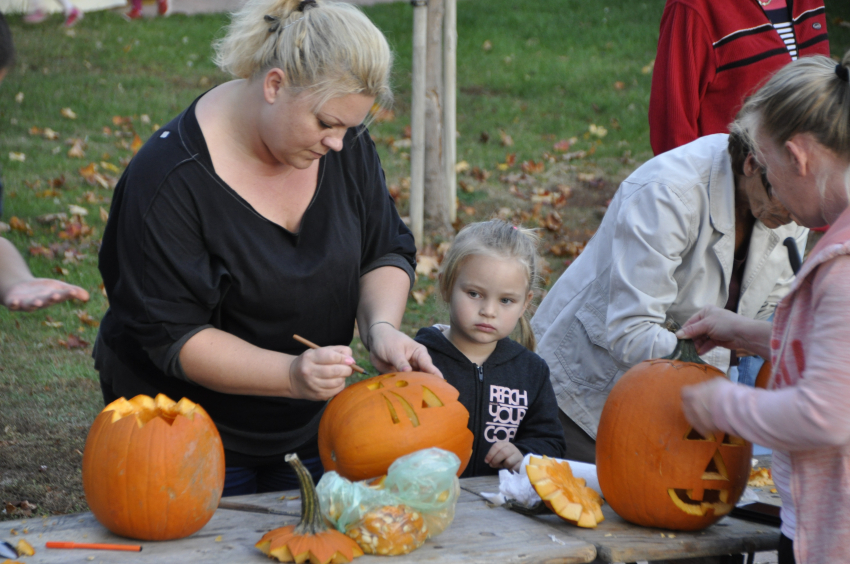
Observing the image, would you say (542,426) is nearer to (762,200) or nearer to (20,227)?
(762,200)

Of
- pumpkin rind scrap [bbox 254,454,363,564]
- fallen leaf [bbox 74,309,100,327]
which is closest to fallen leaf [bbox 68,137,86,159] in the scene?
fallen leaf [bbox 74,309,100,327]

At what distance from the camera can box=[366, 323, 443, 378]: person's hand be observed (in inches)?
89.9

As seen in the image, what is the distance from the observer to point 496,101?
33.9ft

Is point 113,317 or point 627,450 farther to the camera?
point 113,317

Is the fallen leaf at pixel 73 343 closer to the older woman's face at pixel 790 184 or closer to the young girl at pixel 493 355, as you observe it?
the young girl at pixel 493 355

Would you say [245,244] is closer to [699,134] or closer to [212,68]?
[699,134]

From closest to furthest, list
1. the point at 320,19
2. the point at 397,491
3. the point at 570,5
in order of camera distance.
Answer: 1. the point at 397,491
2. the point at 320,19
3. the point at 570,5

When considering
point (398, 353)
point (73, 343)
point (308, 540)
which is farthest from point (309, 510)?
point (73, 343)

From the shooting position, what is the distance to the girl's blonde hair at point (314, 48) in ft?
6.81

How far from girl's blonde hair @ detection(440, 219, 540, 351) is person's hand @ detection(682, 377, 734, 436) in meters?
1.08

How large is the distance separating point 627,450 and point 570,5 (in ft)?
42.6

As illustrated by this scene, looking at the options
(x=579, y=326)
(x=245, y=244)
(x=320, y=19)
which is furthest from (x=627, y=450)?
(x=320, y=19)

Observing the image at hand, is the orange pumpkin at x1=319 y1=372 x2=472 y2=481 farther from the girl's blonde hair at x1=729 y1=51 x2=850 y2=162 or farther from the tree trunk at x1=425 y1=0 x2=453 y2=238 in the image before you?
the tree trunk at x1=425 y1=0 x2=453 y2=238

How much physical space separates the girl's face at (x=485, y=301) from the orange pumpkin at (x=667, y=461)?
2.41ft
